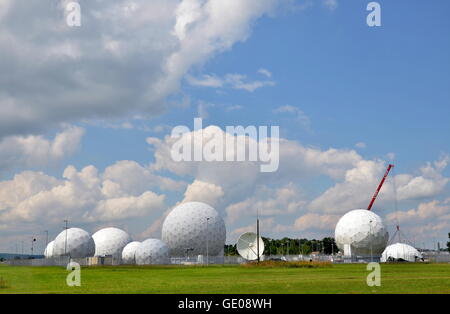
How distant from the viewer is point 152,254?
91.9m

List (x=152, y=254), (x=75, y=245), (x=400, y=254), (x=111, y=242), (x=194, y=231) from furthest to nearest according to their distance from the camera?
(x=111, y=242), (x=75, y=245), (x=400, y=254), (x=194, y=231), (x=152, y=254)

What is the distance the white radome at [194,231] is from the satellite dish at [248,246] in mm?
6313

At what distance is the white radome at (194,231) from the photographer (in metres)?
104

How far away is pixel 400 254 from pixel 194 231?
1690 inches

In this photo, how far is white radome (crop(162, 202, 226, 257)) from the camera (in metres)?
104

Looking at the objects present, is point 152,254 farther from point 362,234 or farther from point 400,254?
point 400,254

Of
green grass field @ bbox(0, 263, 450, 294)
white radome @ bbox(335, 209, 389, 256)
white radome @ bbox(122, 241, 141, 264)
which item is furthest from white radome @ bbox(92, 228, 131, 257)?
green grass field @ bbox(0, 263, 450, 294)

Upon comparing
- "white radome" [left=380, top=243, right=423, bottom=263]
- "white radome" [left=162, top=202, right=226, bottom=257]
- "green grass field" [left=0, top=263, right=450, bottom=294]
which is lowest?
"white radome" [left=380, top=243, right=423, bottom=263]

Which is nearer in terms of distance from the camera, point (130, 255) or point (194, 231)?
point (130, 255)

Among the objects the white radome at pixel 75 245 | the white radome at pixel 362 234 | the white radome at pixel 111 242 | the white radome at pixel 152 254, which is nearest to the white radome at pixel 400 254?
the white radome at pixel 362 234

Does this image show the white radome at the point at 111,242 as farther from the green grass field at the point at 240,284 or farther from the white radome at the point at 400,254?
the green grass field at the point at 240,284

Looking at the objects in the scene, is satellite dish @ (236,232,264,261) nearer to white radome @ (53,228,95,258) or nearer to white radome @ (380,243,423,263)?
white radome @ (380,243,423,263)

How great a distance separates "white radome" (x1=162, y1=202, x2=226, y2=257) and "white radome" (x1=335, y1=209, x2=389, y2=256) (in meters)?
26.3

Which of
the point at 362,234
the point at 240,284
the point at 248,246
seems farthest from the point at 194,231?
the point at 240,284
